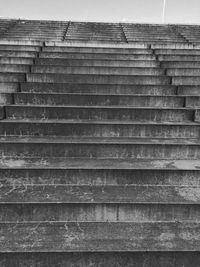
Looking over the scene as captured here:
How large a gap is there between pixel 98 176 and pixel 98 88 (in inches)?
76.2

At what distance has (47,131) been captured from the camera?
13.1 ft

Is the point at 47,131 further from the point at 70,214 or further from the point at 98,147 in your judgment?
the point at 70,214

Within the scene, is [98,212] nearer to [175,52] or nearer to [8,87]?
[8,87]

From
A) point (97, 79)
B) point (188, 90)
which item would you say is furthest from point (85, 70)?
point (188, 90)

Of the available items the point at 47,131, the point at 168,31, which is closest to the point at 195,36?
the point at 168,31

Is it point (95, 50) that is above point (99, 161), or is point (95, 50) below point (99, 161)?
above

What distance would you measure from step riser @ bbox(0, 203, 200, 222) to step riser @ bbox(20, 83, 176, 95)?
237 centimetres

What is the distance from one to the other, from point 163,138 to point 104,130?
0.76 meters

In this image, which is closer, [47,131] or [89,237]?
[89,237]

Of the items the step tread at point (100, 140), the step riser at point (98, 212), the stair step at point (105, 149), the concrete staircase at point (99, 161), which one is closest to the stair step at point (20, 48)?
the concrete staircase at point (99, 161)

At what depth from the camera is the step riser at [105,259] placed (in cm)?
240

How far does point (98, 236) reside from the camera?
2.65m

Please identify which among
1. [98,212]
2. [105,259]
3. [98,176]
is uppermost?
[98,176]

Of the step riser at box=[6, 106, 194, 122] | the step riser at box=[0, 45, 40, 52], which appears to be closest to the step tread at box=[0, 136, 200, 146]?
the step riser at box=[6, 106, 194, 122]
